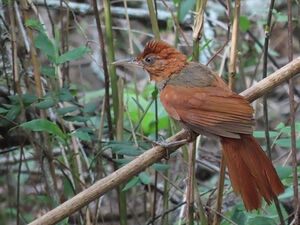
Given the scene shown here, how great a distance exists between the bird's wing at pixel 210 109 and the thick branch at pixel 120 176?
10 cm

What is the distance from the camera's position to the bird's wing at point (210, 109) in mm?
1904

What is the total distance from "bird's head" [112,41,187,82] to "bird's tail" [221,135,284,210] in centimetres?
60

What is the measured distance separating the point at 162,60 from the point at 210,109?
47 cm

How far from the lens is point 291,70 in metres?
1.84

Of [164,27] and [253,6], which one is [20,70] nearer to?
[164,27]

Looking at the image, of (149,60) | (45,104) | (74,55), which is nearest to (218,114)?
(149,60)

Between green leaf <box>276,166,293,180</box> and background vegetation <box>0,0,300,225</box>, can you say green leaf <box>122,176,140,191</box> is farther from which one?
green leaf <box>276,166,293,180</box>

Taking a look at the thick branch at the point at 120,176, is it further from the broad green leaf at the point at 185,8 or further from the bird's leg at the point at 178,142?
the broad green leaf at the point at 185,8

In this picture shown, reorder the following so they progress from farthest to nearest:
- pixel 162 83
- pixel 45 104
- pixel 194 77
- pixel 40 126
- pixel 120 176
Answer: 1. pixel 162 83
2. pixel 194 77
3. pixel 45 104
4. pixel 40 126
5. pixel 120 176

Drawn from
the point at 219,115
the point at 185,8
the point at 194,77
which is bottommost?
the point at 219,115

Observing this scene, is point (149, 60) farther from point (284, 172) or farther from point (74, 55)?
point (284, 172)

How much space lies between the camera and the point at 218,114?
6.51 feet

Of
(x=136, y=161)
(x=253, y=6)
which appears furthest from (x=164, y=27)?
(x=136, y=161)

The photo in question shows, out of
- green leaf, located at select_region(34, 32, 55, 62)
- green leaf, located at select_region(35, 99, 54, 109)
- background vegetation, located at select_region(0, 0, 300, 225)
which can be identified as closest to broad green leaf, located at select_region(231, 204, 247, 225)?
background vegetation, located at select_region(0, 0, 300, 225)
